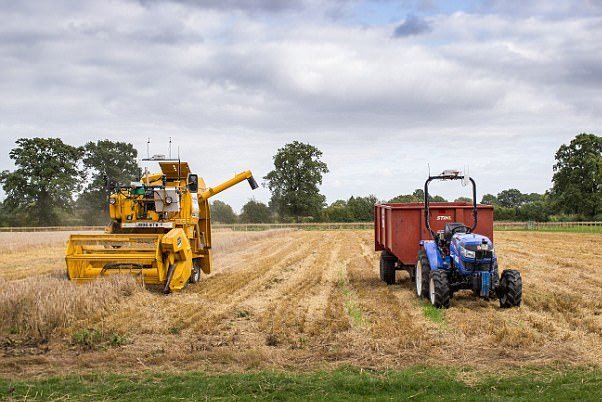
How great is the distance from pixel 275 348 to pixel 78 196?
217 ft

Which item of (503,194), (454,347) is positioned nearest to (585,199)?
(503,194)

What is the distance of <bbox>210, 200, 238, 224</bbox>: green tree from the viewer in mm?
78750

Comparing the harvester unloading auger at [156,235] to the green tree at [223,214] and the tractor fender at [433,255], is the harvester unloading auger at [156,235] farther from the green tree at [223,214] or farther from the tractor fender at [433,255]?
the green tree at [223,214]

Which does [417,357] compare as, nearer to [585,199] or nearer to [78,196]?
[585,199]

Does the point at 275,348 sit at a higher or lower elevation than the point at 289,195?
lower

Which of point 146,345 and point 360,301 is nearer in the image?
point 146,345

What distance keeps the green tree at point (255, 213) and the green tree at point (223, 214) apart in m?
1.55

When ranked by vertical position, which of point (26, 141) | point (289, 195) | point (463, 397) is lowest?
point (463, 397)

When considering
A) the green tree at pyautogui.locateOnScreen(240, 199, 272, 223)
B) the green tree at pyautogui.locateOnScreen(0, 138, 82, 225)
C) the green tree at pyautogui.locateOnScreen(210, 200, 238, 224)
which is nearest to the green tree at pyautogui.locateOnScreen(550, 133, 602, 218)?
the green tree at pyautogui.locateOnScreen(240, 199, 272, 223)

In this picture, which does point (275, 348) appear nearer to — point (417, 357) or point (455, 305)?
point (417, 357)

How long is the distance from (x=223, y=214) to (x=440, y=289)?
230ft

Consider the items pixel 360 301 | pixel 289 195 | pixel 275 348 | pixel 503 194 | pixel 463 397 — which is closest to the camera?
pixel 463 397

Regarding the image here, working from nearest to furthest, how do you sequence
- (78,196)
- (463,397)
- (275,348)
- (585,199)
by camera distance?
(463,397) < (275,348) < (585,199) < (78,196)

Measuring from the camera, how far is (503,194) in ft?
372
